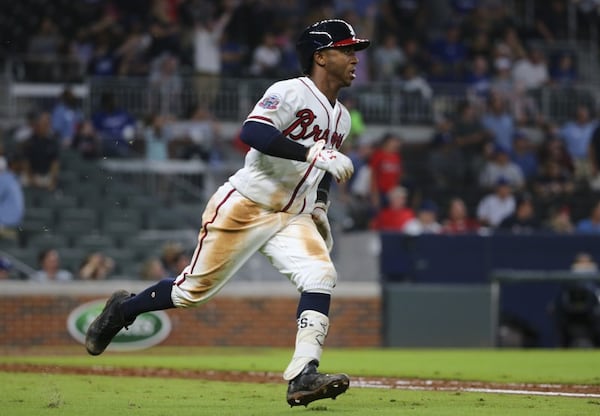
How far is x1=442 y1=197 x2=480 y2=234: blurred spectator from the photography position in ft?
56.5

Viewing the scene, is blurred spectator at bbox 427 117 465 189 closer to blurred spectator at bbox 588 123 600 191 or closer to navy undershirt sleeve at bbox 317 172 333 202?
blurred spectator at bbox 588 123 600 191

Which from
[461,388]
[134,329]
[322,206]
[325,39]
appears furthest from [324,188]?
[134,329]

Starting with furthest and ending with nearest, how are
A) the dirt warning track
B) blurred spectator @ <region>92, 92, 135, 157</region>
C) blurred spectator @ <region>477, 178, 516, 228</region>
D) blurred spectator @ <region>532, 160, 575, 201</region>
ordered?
blurred spectator @ <region>532, 160, 575, 201</region>, blurred spectator @ <region>477, 178, 516, 228</region>, blurred spectator @ <region>92, 92, 135, 157</region>, the dirt warning track

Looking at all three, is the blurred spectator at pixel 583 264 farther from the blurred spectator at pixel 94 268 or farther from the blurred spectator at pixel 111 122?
the blurred spectator at pixel 111 122

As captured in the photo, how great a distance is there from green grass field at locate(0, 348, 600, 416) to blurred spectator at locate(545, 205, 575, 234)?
4117mm

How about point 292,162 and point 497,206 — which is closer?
point 292,162

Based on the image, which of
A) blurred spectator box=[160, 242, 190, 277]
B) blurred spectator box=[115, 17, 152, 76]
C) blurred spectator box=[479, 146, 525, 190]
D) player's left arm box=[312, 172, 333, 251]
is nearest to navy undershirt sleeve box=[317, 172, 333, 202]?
player's left arm box=[312, 172, 333, 251]

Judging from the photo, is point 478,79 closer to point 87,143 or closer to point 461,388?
point 87,143

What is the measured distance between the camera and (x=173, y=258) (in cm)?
1612

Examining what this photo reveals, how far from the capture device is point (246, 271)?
16734 mm

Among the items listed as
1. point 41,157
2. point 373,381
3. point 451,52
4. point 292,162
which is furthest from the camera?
point 451,52

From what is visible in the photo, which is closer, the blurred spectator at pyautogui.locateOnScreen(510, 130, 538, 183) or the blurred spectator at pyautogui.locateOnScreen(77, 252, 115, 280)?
the blurred spectator at pyautogui.locateOnScreen(77, 252, 115, 280)

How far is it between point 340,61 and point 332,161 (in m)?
0.94

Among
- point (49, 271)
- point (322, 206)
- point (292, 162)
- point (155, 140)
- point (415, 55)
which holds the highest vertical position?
point (415, 55)
